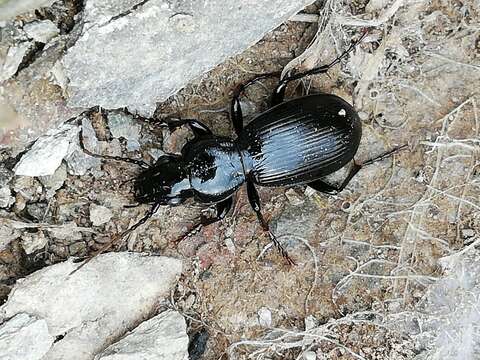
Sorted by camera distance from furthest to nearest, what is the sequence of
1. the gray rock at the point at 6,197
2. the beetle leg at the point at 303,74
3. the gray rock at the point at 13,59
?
the beetle leg at the point at 303,74 → the gray rock at the point at 6,197 → the gray rock at the point at 13,59

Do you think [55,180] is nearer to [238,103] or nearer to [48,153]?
[48,153]

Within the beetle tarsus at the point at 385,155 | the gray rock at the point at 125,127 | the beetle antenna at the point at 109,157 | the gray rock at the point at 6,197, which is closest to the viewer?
the gray rock at the point at 6,197

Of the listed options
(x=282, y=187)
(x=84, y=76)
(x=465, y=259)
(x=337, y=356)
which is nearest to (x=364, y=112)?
(x=282, y=187)

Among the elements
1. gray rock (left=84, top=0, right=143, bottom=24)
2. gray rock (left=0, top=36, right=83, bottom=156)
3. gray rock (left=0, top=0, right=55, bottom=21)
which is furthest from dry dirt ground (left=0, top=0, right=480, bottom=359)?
gray rock (left=0, top=0, right=55, bottom=21)

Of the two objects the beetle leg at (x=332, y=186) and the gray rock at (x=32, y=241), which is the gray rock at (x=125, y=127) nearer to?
the gray rock at (x=32, y=241)

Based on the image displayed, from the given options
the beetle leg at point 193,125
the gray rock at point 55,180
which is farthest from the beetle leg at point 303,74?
the gray rock at point 55,180

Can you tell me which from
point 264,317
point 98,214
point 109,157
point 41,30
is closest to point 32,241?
point 98,214
